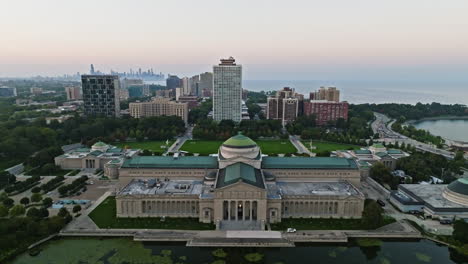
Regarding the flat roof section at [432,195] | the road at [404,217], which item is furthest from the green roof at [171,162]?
the flat roof section at [432,195]

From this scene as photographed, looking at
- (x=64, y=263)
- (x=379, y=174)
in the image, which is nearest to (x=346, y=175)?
(x=379, y=174)

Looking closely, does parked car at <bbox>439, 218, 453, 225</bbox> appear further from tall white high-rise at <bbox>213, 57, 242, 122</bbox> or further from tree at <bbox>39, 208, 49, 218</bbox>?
tall white high-rise at <bbox>213, 57, 242, 122</bbox>

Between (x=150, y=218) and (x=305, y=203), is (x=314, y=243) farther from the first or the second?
(x=150, y=218)

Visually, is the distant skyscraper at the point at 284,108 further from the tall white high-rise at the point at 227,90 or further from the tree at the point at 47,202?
the tree at the point at 47,202

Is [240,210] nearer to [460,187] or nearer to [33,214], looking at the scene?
[33,214]

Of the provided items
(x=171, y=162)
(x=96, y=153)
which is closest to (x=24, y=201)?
(x=171, y=162)

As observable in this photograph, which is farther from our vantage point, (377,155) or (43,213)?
(377,155)

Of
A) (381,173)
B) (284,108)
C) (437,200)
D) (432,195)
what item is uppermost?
(284,108)
